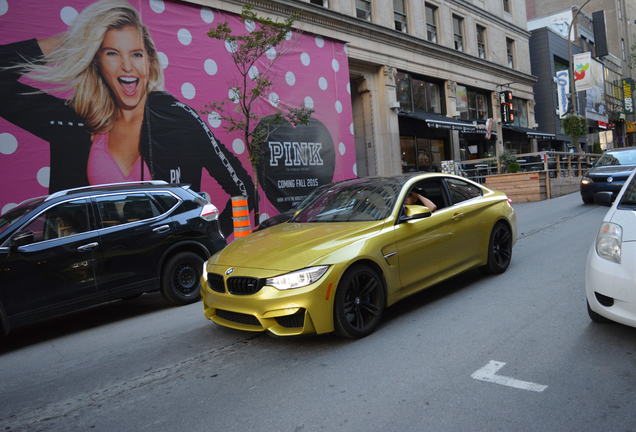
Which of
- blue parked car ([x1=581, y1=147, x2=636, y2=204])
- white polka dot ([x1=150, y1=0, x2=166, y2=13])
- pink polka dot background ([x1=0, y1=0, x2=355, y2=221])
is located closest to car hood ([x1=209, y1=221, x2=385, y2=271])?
pink polka dot background ([x1=0, y1=0, x2=355, y2=221])

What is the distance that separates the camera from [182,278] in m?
6.91

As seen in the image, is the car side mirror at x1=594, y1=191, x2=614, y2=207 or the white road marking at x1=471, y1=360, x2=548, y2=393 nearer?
the white road marking at x1=471, y1=360, x2=548, y2=393

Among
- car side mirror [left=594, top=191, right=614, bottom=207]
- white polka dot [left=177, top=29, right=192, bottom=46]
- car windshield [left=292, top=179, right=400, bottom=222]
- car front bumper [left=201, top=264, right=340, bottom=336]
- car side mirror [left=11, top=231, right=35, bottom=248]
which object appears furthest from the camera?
white polka dot [left=177, top=29, right=192, bottom=46]

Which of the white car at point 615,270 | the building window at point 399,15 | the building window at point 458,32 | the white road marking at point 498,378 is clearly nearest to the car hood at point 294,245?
the white road marking at point 498,378

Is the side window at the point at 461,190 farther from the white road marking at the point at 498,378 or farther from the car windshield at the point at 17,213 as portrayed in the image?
the car windshield at the point at 17,213

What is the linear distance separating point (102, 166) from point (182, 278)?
220 inches

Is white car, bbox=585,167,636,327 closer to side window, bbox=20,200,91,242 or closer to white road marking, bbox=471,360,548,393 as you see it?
white road marking, bbox=471,360,548,393

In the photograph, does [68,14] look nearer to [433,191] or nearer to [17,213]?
[17,213]

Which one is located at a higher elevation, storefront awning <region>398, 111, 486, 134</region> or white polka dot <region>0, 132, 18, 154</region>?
storefront awning <region>398, 111, 486, 134</region>

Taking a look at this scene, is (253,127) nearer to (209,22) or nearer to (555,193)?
(209,22)

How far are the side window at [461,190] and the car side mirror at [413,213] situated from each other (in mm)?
997

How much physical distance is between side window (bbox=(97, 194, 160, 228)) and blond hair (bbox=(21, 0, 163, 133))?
546 centimetres

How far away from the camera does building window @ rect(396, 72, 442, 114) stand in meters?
22.2

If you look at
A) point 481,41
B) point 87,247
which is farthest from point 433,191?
point 481,41
